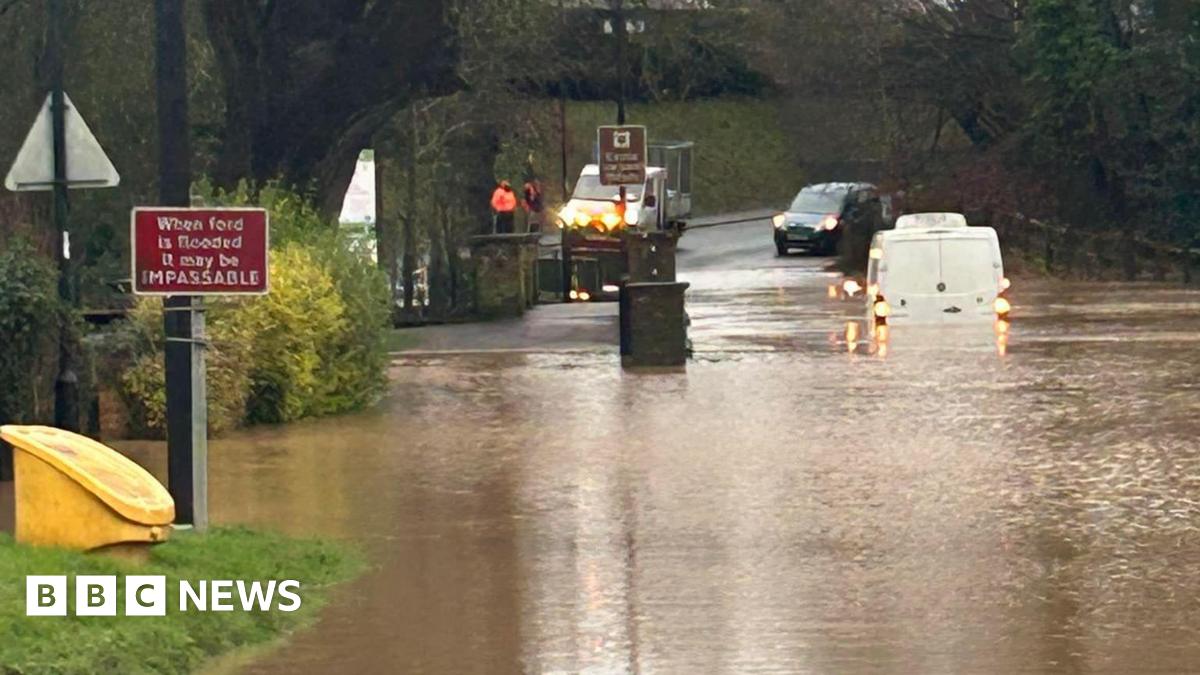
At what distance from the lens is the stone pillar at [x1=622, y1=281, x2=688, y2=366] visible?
72.9 ft

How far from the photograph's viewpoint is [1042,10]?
4528 centimetres

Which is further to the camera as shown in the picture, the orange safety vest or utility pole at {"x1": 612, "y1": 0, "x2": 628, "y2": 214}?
the orange safety vest

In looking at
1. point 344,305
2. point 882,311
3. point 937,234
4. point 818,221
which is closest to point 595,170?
point 818,221

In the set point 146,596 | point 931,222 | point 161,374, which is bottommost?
point 146,596

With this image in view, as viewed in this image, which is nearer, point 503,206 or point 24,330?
point 24,330

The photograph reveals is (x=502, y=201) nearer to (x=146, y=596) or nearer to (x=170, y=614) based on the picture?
(x=146, y=596)

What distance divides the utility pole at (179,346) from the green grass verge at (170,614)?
12.7 inches

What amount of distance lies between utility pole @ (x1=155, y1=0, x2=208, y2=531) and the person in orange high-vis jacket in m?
25.5

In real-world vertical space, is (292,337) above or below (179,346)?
below

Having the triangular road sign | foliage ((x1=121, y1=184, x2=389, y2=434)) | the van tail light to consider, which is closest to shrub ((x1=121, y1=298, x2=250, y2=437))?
foliage ((x1=121, y1=184, x2=389, y2=434))

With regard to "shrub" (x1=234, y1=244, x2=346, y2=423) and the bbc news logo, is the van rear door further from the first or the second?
the bbc news logo

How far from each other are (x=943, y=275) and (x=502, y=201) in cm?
1258

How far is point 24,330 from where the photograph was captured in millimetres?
14375

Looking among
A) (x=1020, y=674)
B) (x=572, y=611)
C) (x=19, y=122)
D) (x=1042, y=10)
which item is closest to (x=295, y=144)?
(x=19, y=122)
